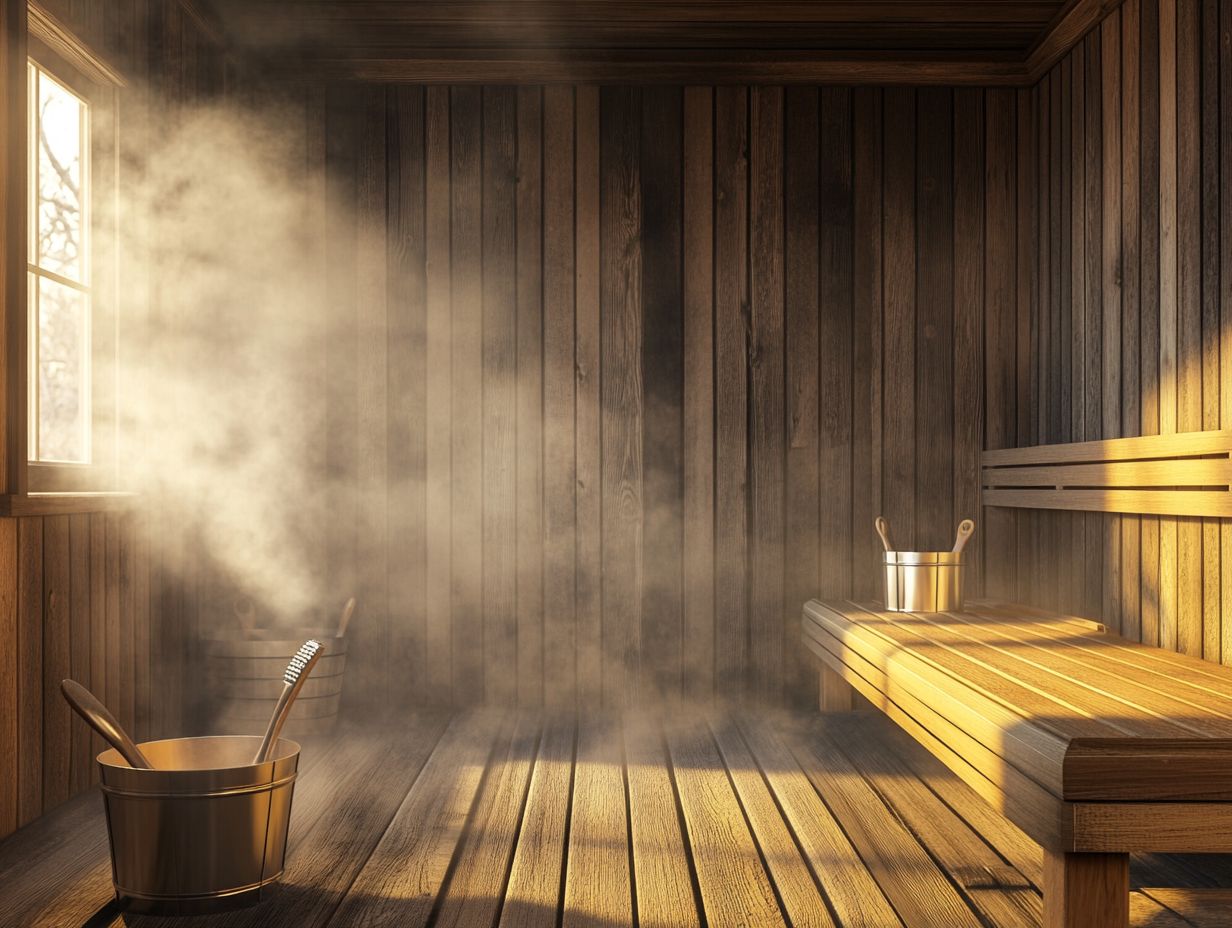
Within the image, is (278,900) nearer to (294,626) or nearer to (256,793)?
(256,793)

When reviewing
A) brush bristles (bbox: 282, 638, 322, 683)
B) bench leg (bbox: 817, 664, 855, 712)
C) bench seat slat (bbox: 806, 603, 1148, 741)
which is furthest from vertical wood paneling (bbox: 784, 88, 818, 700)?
brush bristles (bbox: 282, 638, 322, 683)

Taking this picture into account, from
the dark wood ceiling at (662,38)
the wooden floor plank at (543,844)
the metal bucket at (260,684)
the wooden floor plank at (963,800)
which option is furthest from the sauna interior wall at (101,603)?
the wooden floor plank at (963,800)

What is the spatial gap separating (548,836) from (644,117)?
212cm

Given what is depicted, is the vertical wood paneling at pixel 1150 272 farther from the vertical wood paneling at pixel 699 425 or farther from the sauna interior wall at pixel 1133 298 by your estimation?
the vertical wood paneling at pixel 699 425

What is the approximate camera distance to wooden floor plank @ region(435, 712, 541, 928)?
5.50 feet

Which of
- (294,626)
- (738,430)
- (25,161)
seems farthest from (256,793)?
(738,430)

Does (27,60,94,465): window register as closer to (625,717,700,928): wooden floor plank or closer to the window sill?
the window sill

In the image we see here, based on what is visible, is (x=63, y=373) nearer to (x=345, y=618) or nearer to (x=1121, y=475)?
(x=345, y=618)

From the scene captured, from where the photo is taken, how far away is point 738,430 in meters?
3.17

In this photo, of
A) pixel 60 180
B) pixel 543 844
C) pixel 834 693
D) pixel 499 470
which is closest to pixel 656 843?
pixel 543 844

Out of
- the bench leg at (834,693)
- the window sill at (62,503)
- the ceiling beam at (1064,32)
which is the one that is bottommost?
the bench leg at (834,693)

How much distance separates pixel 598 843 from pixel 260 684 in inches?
48.1

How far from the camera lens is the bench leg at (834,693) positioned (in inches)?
120

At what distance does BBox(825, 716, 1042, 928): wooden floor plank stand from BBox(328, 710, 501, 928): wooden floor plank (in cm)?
89
